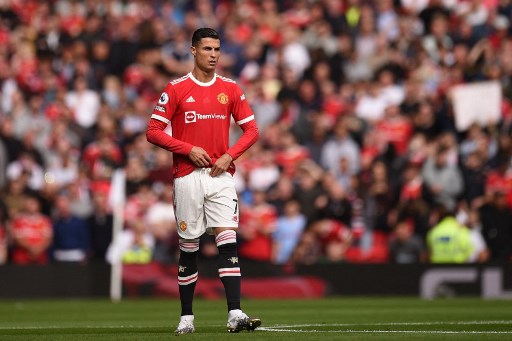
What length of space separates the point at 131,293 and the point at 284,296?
2.63 meters

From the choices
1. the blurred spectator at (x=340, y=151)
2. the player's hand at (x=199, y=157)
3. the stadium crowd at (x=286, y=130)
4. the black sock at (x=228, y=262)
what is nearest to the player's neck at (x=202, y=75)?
the player's hand at (x=199, y=157)

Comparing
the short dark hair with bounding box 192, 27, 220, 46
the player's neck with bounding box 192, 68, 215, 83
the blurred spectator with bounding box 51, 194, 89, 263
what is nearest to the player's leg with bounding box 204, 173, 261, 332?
the player's neck with bounding box 192, 68, 215, 83

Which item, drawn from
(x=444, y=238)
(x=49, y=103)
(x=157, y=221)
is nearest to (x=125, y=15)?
(x=49, y=103)

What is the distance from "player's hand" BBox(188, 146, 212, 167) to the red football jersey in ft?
0.41

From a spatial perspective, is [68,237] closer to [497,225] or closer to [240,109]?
[497,225]

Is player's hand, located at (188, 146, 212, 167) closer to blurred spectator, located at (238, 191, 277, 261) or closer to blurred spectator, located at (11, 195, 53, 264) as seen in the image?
blurred spectator, located at (238, 191, 277, 261)

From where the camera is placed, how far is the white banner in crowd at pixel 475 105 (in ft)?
77.1

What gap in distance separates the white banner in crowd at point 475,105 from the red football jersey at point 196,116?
39.8 feet

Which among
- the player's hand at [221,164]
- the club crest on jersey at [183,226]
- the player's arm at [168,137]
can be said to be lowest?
the club crest on jersey at [183,226]

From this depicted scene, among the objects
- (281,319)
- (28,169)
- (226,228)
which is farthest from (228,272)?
(28,169)

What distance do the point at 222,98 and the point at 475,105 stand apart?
12.2 metres

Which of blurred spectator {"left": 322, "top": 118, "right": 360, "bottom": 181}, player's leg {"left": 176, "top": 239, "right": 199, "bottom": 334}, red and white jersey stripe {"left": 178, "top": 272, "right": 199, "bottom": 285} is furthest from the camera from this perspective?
blurred spectator {"left": 322, "top": 118, "right": 360, "bottom": 181}

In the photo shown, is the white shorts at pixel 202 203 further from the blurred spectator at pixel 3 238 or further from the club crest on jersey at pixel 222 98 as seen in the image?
the blurred spectator at pixel 3 238

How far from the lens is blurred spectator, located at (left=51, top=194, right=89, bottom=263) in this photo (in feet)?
73.8
